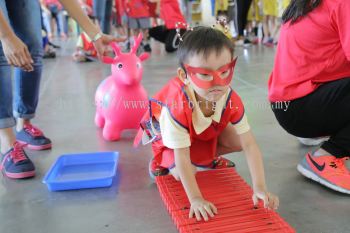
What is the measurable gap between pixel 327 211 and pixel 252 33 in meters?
5.42

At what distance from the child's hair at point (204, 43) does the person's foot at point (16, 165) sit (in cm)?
71

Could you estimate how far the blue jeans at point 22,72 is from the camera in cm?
139

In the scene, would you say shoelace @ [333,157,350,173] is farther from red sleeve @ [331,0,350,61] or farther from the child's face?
the child's face

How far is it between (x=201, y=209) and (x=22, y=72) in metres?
0.94

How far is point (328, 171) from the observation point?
1.25m

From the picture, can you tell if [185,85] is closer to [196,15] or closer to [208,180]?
[208,180]

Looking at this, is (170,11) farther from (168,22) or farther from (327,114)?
(327,114)

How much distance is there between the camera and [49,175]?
52.2 inches

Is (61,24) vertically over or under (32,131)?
over

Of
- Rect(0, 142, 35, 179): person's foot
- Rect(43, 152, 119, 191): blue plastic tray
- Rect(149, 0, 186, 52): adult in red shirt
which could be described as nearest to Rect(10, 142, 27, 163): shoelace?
Rect(0, 142, 35, 179): person's foot

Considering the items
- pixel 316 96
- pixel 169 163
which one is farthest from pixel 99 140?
pixel 316 96

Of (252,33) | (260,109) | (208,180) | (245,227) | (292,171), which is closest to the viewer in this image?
(245,227)

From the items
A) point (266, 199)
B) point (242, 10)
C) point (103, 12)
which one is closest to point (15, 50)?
point (266, 199)

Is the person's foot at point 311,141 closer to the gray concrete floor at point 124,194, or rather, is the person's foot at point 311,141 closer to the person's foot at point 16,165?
the gray concrete floor at point 124,194
